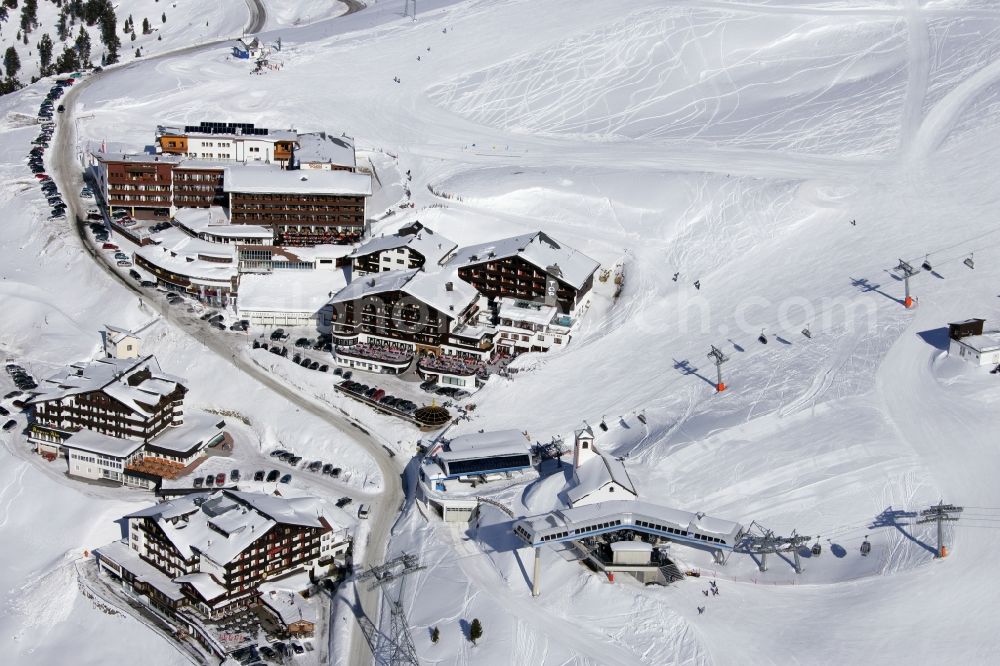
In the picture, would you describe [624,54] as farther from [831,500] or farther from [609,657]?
[609,657]

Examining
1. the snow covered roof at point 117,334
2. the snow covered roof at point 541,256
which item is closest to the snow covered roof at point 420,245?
the snow covered roof at point 541,256

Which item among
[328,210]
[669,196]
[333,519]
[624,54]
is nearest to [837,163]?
[669,196]

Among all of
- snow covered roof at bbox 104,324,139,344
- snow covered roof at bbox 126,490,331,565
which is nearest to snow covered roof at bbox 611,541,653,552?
snow covered roof at bbox 126,490,331,565

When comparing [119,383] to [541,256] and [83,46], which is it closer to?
[541,256]

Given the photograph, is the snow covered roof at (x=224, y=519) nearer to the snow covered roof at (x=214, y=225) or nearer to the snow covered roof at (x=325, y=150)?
the snow covered roof at (x=214, y=225)

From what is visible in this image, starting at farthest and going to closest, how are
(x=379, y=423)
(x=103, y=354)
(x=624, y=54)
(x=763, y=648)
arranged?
(x=624, y=54), (x=103, y=354), (x=379, y=423), (x=763, y=648)

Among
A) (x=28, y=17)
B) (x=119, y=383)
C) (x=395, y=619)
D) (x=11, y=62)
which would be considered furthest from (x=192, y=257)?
(x=28, y=17)
